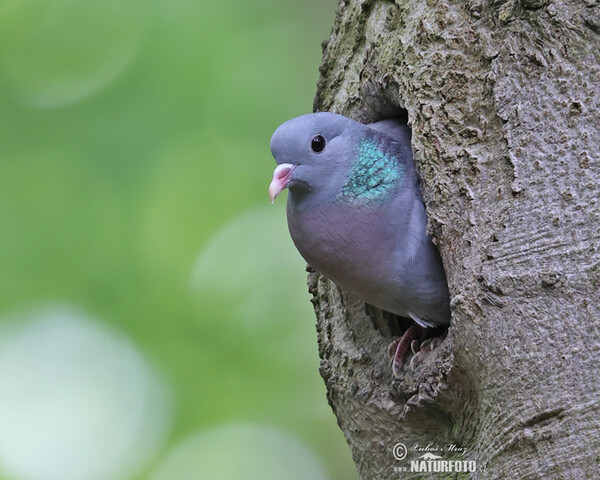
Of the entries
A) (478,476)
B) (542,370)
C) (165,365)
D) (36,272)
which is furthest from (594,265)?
(36,272)

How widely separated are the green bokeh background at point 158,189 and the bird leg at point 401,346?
7.79 feet

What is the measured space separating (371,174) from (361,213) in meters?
0.16

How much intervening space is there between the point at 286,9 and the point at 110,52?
4.49 ft

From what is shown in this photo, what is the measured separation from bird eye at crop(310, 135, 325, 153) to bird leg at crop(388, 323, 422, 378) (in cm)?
79

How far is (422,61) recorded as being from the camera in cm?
268

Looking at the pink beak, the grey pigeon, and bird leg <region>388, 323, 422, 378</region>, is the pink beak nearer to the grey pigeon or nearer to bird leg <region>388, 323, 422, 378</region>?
the grey pigeon

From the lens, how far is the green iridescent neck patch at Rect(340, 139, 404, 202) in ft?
8.95

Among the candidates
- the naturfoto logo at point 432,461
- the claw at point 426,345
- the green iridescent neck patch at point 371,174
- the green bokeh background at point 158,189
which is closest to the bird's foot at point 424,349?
the claw at point 426,345

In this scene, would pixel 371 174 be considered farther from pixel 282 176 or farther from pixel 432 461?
pixel 432 461

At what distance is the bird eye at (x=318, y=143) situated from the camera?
107 inches

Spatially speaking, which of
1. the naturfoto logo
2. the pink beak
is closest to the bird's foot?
the naturfoto logo

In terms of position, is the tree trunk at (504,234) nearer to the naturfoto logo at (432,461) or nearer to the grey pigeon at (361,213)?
the naturfoto logo at (432,461)

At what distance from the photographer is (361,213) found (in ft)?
8.85

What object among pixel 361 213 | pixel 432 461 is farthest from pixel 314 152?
pixel 432 461
